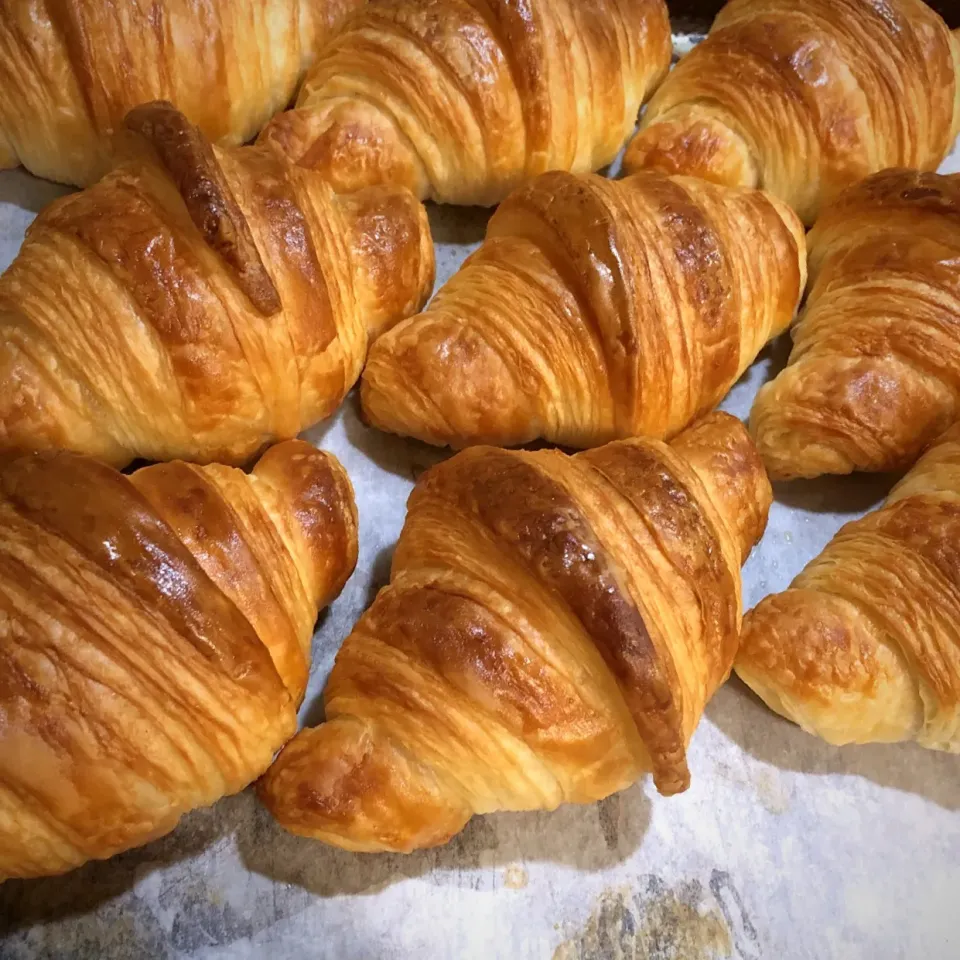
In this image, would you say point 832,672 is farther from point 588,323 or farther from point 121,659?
point 121,659

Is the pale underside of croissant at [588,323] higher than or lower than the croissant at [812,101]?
lower

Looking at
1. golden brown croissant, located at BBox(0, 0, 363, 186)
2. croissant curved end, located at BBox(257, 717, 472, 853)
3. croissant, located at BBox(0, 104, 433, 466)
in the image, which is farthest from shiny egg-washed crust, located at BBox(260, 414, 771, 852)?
golden brown croissant, located at BBox(0, 0, 363, 186)

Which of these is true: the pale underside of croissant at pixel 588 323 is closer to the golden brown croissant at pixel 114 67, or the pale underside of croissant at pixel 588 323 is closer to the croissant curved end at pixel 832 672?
the croissant curved end at pixel 832 672

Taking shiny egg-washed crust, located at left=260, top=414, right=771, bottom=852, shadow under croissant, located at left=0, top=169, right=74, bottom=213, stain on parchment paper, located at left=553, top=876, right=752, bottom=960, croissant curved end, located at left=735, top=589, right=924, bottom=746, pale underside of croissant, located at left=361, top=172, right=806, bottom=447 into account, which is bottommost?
stain on parchment paper, located at left=553, top=876, right=752, bottom=960

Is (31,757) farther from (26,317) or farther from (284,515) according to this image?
(26,317)

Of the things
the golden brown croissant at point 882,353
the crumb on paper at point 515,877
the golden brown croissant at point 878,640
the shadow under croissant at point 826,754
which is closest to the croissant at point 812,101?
the golden brown croissant at point 882,353

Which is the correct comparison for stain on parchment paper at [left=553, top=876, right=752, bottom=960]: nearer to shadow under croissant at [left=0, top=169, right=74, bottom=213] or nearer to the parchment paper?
the parchment paper
